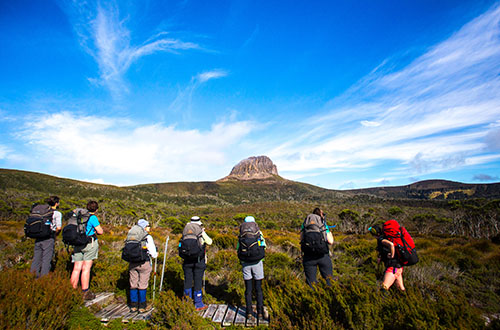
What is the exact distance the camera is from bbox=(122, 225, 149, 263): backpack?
3.84 meters

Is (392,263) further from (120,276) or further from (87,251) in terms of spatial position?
(120,276)

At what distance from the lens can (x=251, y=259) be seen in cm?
380

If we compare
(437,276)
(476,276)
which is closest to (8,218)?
(437,276)

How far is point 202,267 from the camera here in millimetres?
4258

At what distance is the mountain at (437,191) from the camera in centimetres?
8365

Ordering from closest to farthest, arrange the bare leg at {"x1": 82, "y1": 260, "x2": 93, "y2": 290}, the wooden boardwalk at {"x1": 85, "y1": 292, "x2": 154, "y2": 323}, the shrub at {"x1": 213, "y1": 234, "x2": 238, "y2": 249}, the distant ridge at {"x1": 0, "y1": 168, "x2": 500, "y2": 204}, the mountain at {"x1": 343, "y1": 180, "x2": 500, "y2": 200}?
the wooden boardwalk at {"x1": 85, "y1": 292, "x2": 154, "y2": 323} → the bare leg at {"x1": 82, "y1": 260, "x2": 93, "y2": 290} → the shrub at {"x1": 213, "y1": 234, "x2": 238, "y2": 249} → the distant ridge at {"x1": 0, "y1": 168, "x2": 500, "y2": 204} → the mountain at {"x1": 343, "y1": 180, "x2": 500, "y2": 200}

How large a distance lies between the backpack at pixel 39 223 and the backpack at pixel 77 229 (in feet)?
2.10

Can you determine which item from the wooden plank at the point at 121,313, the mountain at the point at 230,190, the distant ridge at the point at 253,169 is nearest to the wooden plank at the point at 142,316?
the wooden plank at the point at 121,313

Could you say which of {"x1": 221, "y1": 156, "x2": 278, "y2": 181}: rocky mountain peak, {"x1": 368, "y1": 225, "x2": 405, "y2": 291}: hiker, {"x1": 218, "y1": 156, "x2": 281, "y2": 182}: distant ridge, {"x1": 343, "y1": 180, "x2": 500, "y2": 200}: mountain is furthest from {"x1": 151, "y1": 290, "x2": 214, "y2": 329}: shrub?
{"x1": 221, "y1": 156, "x2": 278, "y2": 181}: rocky mountain peak

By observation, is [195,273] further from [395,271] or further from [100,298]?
[395,271]

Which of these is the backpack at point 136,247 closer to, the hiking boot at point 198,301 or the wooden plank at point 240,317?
the hiking boot at point 198,301

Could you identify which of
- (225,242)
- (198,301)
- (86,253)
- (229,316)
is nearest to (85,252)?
(86,253)

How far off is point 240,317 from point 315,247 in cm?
178

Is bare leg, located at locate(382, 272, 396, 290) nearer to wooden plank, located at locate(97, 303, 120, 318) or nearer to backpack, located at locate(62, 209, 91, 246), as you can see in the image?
wooden plank, located at locate(97, 303, 120, 318)
